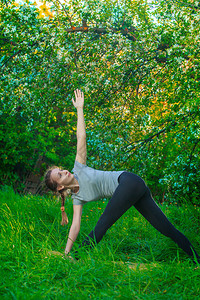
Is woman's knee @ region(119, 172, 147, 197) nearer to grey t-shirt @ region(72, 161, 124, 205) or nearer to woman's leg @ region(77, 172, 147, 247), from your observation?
woman's leg @ region(77, 172, 147, 247)

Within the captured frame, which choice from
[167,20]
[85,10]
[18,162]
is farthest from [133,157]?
[18,162]

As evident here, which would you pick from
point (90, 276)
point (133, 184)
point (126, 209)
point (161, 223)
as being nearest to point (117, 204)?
point (126, 209)

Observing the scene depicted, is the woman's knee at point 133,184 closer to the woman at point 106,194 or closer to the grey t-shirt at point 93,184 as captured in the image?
the woman at point 106,194

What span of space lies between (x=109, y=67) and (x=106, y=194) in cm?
289

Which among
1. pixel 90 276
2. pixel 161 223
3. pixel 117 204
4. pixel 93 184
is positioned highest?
pixel 93 184

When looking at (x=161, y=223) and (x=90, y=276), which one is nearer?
(x=90, y=276)

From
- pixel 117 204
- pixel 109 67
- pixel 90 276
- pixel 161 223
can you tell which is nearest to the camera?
pixel 90 276

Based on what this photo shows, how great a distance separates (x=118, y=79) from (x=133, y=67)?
0.30 m

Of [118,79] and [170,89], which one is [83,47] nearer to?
[118,79]

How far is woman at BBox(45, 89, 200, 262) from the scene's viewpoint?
288 centimetres

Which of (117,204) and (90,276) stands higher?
(117,204)

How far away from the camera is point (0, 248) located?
302 cm

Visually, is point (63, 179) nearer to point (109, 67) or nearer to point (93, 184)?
point (93, 184)

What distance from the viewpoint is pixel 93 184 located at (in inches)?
118
